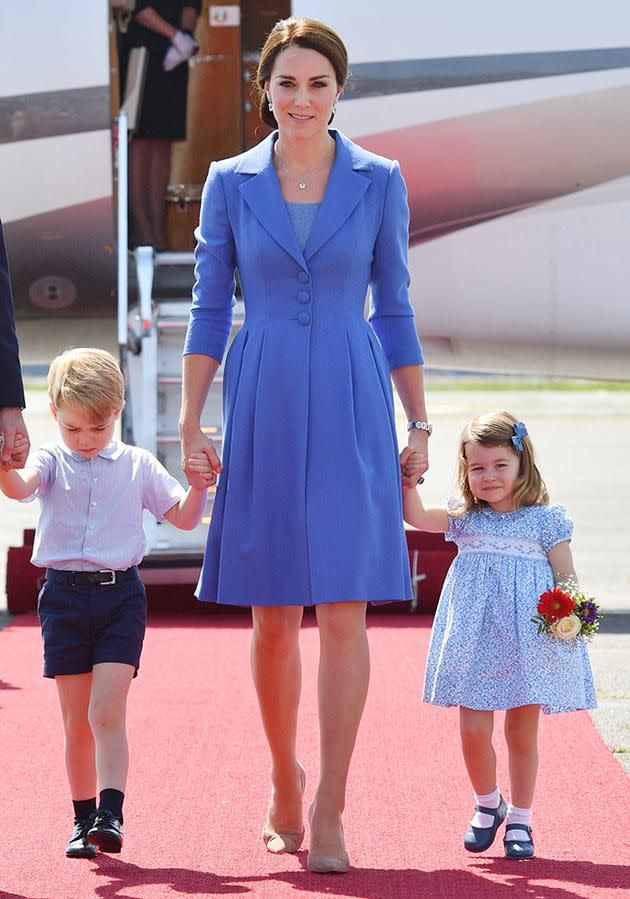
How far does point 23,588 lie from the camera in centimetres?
708

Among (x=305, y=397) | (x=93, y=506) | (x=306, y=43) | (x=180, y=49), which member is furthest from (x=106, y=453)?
(x=180, y=49)

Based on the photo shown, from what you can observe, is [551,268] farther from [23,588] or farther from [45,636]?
[45,636]

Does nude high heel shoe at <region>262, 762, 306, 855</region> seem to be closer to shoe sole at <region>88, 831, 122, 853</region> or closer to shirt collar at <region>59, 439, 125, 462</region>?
shoe sole at <region>88, 831, 122, 853</region>

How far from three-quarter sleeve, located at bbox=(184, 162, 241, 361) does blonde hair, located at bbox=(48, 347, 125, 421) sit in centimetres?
19

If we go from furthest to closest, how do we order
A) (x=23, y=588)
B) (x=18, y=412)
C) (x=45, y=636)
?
(x=23, y=588)
(x=45, y=636)
(x=18, y=412)

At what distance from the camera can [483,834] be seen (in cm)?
333

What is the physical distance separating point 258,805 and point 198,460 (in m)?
0.95

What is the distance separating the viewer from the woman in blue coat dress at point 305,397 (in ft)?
10.6

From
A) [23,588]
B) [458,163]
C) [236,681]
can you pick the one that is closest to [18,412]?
[236,681]

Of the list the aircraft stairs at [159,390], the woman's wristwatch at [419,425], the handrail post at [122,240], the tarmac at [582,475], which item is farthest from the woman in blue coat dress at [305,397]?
the handrail post at [122,240]

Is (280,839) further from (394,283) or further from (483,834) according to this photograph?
(394,283)

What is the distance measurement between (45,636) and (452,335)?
4.80 metres

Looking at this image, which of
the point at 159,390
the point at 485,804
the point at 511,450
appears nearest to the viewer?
the point at 485,804

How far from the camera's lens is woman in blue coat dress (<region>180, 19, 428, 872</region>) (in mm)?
3246
